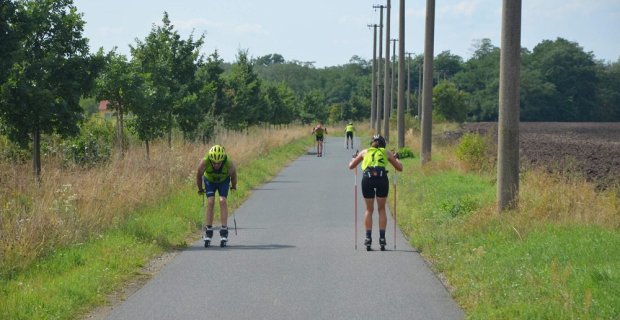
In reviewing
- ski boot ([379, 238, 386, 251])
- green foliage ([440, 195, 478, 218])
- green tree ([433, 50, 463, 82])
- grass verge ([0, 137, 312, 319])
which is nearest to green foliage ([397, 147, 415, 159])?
grass verge ([0, 137, 312, 319])

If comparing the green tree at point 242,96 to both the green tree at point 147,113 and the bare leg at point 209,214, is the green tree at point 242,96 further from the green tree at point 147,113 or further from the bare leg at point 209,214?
the bare leg at point 209,214

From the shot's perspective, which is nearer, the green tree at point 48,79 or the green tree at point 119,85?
the green tree at point 48,79

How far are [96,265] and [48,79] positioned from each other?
8450 millimetres

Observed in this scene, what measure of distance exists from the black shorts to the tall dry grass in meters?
3.92

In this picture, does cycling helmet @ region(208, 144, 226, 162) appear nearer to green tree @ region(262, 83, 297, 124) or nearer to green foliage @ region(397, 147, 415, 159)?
green foliage @ region(397, 147, 415, 159)

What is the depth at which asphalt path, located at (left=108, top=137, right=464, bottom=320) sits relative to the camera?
9227 millimetres

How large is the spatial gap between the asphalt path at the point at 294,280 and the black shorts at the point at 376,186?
0.83m

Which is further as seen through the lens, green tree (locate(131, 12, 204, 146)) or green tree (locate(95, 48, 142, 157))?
green tree (locate(131, 12, 204, 146))

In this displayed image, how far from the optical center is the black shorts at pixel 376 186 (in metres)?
13.9

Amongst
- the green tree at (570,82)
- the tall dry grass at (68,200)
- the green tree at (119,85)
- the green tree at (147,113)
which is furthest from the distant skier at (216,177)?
the green tree at (570,82)

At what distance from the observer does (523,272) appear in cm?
1016

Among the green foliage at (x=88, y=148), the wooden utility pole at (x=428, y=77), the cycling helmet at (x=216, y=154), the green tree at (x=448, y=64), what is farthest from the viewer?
the green tree at (x=448, y=64)

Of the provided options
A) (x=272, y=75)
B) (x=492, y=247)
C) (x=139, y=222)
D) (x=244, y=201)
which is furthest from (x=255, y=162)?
(x=272, y=75)

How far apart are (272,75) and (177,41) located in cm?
16717
